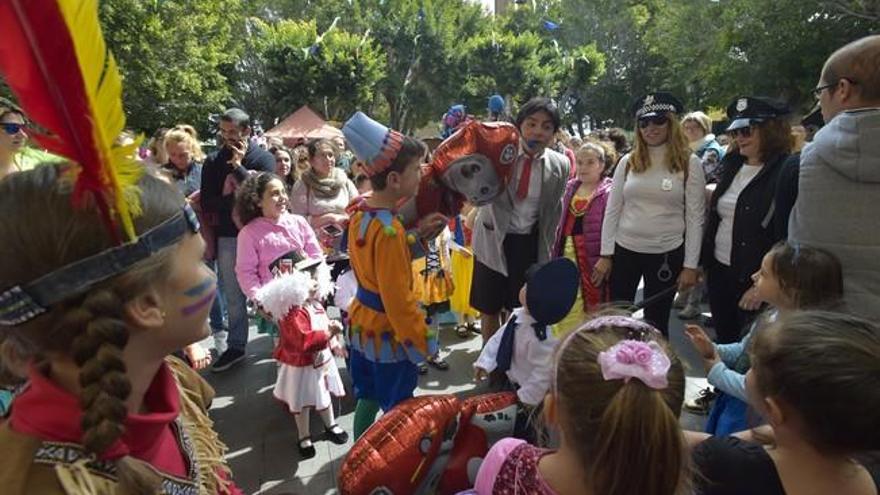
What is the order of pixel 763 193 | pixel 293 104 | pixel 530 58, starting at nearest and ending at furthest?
pixel 763 193
pixel 293 104
pixel 530 58

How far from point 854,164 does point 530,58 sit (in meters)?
28.3

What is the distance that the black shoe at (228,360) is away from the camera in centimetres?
430

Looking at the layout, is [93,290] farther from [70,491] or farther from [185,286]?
[70,491]

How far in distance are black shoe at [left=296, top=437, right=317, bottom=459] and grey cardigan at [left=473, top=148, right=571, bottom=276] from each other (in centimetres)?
157

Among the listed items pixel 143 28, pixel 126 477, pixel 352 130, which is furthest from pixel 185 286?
pixel 143 28

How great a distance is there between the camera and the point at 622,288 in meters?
3.69

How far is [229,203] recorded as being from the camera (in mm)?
4285

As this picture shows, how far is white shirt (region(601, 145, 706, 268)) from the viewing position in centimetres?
343

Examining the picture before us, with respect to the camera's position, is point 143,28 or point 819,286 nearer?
point 819,286

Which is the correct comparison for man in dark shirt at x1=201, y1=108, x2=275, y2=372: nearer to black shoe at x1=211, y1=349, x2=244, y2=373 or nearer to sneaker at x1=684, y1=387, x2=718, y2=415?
black shoe at x1=211, y1=349, x2=244, y2=373

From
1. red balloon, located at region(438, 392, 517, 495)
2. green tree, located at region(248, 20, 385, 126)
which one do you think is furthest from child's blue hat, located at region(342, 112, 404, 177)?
green tree, located at region(248, 20, 385, 126)

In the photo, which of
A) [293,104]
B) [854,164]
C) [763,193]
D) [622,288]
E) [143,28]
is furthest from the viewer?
[293,104]

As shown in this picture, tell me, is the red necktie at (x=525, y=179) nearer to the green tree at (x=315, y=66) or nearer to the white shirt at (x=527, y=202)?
the white shirt at (x=527, y=202)

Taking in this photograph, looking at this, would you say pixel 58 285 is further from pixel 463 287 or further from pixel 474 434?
pixel 463 287
